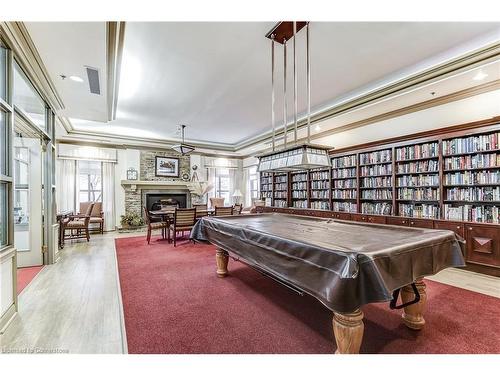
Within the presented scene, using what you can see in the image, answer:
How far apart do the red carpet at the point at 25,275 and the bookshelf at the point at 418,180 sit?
5667 mm

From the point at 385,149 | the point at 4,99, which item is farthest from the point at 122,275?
the point at 385,149

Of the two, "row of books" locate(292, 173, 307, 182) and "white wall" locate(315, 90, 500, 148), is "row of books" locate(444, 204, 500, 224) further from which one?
"row of books" locate(292, 173, 307, 182)

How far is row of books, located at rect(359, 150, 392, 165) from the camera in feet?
15.0

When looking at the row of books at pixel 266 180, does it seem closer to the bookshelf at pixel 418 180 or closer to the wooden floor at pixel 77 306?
the bookshelf at pixel 418 180

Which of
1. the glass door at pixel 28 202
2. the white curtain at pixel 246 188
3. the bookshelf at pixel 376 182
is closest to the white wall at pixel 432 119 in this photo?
the bookshelf at pixel 376 182

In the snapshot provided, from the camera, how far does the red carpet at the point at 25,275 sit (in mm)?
2937

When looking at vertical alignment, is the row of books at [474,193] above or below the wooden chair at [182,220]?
above

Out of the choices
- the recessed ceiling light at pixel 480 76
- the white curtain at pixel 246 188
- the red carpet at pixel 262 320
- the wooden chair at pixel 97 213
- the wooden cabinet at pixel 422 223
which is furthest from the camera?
the white curtain at pixel 246 188

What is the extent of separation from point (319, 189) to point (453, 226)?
109 inches

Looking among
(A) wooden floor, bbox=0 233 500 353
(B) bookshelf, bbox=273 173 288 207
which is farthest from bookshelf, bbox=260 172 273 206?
(A) wooden floor, bbox=0 233 500 353

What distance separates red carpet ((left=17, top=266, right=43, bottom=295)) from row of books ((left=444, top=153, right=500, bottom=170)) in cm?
598

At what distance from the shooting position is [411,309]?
6.65ft

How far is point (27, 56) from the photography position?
2.60 m
